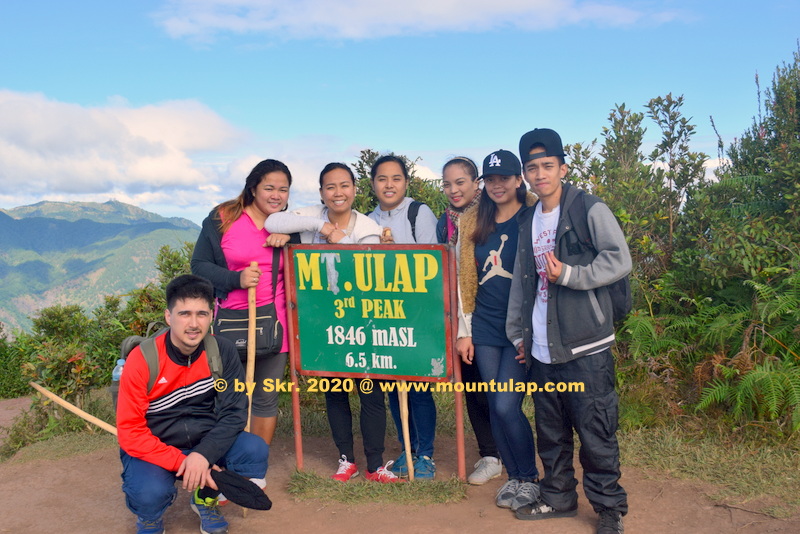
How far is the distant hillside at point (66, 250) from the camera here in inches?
4419

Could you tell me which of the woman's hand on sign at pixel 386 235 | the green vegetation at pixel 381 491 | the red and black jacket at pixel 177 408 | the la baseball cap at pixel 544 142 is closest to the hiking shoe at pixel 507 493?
the green vegetation at pixel 381 491

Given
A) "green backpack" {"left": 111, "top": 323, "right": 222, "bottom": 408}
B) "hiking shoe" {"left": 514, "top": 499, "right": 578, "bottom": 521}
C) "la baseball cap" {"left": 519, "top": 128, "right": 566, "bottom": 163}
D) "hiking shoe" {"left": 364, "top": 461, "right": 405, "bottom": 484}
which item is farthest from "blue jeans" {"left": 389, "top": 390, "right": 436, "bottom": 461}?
"la baseball cap" {"left": 519, "top": 128, "right": 566, "bottom": 163}

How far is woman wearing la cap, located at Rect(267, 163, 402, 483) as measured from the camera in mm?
4223

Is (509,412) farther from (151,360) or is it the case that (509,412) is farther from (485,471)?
(151,360)

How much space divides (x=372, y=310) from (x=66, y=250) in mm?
182770

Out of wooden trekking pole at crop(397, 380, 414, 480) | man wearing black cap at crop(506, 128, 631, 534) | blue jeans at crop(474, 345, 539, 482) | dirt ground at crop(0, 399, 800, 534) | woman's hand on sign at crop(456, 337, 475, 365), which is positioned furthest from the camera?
wooden trekking pole at crop(397, 380, 414, 480)

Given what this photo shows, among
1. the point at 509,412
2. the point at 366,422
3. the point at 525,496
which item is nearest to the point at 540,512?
the point at 525,496

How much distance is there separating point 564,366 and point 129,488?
2.56 meters

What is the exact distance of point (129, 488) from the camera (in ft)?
11.6

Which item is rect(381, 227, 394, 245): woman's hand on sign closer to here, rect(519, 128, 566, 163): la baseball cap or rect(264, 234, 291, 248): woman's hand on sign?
rect(264, 234, 291, 248): woman's hand on sign

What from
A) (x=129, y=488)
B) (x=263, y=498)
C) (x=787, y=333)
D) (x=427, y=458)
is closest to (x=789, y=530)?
(x=787, y=333)

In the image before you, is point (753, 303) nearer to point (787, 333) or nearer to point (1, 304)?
point (787, 333)

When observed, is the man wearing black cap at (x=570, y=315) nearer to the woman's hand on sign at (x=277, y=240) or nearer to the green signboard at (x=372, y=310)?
the green signboard at (x=372, y=310)

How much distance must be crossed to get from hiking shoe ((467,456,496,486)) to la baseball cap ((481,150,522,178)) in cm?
208
